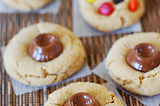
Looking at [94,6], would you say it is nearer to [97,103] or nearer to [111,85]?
[111,85]

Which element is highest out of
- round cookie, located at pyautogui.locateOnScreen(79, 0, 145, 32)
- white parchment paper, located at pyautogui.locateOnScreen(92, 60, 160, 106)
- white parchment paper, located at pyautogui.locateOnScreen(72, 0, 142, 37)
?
round cookie, located at pyautogui.locateOnScreen(79, 0, 145, 32)

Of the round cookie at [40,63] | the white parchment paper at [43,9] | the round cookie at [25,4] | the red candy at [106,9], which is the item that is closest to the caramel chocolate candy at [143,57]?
the round cookie at [40,63]

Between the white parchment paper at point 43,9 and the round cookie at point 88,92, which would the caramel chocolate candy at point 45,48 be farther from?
the white parchment paper at point 43,9

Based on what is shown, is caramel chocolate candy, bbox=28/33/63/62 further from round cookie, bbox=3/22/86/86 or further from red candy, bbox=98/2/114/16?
red candy, bbox=98/2/114/16

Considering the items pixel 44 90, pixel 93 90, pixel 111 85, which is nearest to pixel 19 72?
pixel 44 90

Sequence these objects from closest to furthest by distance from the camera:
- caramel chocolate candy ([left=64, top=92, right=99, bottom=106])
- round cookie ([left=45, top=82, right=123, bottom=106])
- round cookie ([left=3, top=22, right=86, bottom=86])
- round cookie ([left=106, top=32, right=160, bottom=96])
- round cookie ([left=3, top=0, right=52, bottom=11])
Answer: caramel chocolate candy ([left=64, top=92, right=99, bottom=106]), round cookie ([left=45, top=82, right=123, bottom=106]), round cookie ([left=106, top=32, right=160, bottom=96]), round cookie ([left=3, top=22, right=86, bottom=86]), round cookie ([left=3, top=0, right=52, bottom=11])

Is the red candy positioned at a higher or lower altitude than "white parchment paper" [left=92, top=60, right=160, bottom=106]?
higher

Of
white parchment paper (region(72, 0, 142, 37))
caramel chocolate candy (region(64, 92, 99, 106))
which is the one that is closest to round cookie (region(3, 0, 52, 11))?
white parchment paper (region(72, 0, 142, 37))
